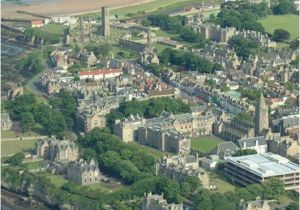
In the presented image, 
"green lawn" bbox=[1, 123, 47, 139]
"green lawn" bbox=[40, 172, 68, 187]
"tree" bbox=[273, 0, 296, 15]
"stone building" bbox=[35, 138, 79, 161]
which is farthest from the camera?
"tree" bbox=[273, 0, 296, 15]

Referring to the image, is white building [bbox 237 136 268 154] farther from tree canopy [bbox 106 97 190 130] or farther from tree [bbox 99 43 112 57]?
tree [bbox 99 43 112 57]

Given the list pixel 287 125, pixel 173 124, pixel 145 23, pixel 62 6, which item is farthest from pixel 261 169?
pixel 62 6

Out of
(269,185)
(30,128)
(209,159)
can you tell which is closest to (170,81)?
(30,128)

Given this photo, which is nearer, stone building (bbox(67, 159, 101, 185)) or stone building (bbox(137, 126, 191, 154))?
stone building (bbox(67, 159, 101, 185))

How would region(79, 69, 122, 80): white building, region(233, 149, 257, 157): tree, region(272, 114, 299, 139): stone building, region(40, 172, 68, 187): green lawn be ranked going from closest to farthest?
1. region(40, 172, 68, 187): green lawn
2. region(233, 149, 257, 157): tree
3. region(272, 114, 299, 139): stone building
4. region(79, 69, 122, 80): white building

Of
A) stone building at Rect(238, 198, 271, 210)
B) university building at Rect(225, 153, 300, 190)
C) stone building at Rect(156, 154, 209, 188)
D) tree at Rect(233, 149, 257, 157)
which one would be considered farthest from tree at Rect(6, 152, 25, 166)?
stone building at Rect(238, 198, 271, 210)

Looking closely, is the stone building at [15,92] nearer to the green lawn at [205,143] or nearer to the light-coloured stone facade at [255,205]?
the green lawn at [205,143]

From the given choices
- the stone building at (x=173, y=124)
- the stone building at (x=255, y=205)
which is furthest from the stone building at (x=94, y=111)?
the stone building at (x=255, y=205)

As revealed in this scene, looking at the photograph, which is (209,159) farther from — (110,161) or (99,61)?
(99,61)
